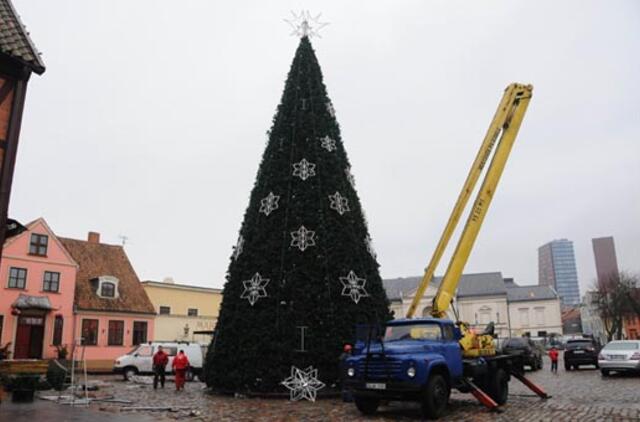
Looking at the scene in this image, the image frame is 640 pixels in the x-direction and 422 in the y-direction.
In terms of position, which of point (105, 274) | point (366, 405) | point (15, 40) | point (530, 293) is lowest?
point (366, 405)

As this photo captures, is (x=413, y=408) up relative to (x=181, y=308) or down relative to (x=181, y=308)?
down

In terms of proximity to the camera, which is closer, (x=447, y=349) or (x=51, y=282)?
(x=447, y=349)

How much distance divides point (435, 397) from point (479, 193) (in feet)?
20.9

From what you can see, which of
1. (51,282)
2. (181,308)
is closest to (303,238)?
(51,282)

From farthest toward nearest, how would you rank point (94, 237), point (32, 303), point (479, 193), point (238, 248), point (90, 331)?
point (94, 237), point (90, 331), point (32, 303), point (238, 248), point (479, 193)

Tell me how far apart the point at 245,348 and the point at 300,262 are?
2882mm

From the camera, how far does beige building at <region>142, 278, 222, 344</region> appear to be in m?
41.8

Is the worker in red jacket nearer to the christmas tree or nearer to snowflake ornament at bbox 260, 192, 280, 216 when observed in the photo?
the christmas tree

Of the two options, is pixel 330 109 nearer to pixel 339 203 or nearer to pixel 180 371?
pixel 339 203

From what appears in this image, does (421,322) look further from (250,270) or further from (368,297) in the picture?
(250,270)

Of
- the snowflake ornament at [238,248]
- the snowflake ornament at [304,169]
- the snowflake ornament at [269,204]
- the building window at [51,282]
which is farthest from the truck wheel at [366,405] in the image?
the building window at [51,282]

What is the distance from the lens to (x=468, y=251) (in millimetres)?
14805

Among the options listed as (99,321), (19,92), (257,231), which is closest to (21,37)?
(19,92)

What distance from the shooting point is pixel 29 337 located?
3086 centimetres
